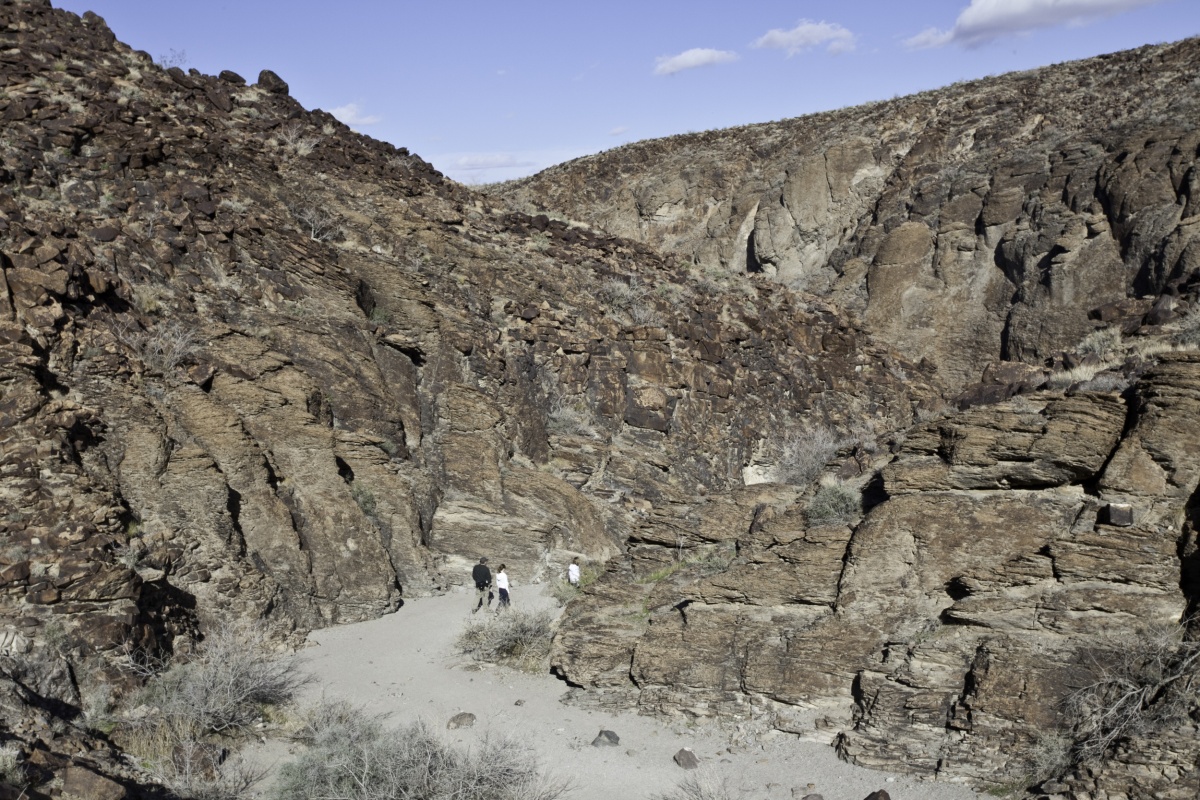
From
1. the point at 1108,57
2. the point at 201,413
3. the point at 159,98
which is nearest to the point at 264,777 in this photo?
the point at 201,413

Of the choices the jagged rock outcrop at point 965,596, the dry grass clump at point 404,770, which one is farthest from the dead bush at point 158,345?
the jagged rock outcrop at point 965,596

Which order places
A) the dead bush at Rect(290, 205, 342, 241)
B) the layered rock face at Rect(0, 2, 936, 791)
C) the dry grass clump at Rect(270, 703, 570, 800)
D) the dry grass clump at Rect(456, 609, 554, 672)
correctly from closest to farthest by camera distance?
the dry grass clump at Rect(270, 703, 570, 800) < the layered rock face at Rect(0, 2, 936, 791) < the dry grass clump at Rect(456, 609, 554, 672) < the dead bush at Rect(290, 205, 342, 241)

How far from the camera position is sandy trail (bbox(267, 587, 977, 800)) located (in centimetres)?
959

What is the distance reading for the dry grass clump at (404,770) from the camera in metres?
9.02

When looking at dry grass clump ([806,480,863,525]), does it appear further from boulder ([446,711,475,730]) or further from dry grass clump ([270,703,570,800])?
boulder ([446,711,475,730])

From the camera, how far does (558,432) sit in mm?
18750

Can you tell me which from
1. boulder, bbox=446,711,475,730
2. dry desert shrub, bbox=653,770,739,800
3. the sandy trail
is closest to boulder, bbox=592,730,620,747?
the sandy trail

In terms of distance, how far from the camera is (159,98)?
20375 mm

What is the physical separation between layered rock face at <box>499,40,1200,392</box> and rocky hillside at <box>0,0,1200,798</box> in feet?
0.64

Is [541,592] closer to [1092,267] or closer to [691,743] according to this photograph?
[691,743]

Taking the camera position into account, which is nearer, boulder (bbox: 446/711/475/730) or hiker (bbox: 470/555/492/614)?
boulder (bbox: 446/711/475/730)

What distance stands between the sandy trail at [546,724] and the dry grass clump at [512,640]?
0.18 metres

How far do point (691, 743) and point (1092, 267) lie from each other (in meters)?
19.2

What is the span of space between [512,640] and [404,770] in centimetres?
393
